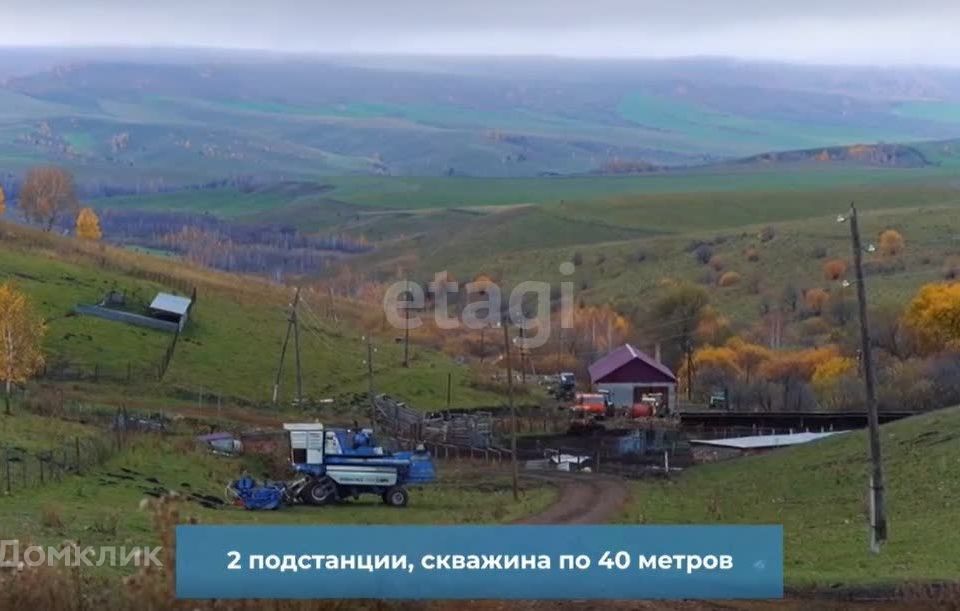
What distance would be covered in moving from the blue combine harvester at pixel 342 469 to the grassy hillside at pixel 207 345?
1852cm

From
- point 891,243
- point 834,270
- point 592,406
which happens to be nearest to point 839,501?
point 592,406

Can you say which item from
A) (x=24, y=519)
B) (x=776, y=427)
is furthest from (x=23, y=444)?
(x=776, y=427)

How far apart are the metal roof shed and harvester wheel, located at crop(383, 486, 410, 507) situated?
93.8 feet

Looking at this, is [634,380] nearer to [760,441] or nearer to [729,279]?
[760,441]

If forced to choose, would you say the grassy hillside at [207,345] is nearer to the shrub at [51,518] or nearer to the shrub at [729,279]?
the shrub at [51,518]

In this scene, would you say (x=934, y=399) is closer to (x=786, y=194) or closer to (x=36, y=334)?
(x=36, y=334)

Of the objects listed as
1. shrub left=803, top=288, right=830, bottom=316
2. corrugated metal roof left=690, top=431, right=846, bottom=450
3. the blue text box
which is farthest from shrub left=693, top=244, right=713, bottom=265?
the blue text box

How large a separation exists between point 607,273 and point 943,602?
92.3 metres

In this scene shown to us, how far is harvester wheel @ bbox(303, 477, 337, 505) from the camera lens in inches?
1073

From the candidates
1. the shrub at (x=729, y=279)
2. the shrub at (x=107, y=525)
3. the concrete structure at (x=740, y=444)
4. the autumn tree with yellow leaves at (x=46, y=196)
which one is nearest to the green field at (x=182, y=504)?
the shrub at (x=107, y=525)

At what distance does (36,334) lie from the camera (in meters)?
43.4

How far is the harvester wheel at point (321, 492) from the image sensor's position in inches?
1073

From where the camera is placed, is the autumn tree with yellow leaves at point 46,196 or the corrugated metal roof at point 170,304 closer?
the corrugated metal roof at point 170,304

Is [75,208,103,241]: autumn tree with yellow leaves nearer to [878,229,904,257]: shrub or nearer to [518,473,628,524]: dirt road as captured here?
[878,229,904,257]: shrub
